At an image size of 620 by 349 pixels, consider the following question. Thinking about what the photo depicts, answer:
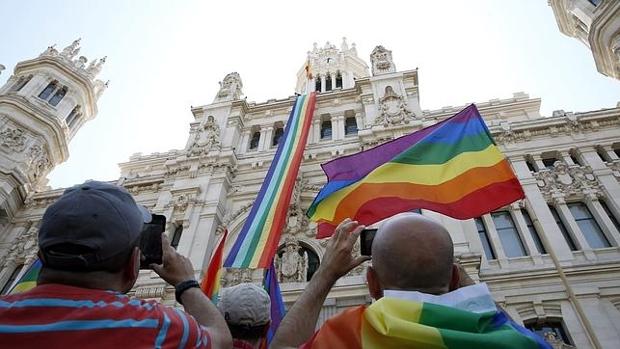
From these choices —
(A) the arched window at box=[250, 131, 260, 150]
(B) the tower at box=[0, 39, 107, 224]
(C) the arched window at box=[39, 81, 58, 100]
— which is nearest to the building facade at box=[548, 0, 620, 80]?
(A) the arched window at box=[250, 131, 260, 150]

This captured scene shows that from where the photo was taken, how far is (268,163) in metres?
17.4

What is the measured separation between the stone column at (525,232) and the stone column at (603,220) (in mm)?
2160

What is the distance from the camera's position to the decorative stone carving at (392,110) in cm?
1644

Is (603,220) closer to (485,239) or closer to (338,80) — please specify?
(485,239)

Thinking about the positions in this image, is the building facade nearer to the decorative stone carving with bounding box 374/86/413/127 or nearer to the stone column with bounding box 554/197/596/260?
the stone column with bounding box 554/197/596/260

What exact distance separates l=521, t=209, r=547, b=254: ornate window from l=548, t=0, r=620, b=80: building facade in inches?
419

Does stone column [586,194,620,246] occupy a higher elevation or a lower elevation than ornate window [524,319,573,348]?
higher

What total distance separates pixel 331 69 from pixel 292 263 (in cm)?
2139

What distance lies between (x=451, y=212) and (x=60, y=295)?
6.28 metres

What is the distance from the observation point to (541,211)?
12.7 metres

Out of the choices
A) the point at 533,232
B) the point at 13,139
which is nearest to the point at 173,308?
the point at 533,232

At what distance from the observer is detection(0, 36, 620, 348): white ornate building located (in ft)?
35.5

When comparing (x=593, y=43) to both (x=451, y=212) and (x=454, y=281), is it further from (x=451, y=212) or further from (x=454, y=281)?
(x=454, y=281)

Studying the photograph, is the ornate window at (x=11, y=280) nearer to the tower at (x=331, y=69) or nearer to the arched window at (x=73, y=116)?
the arched window at (x=73, y=116)
